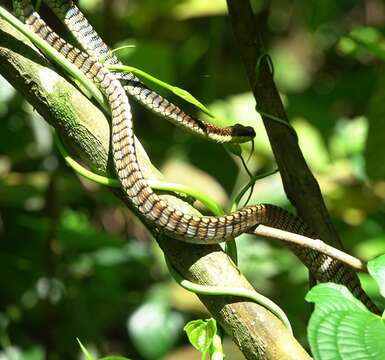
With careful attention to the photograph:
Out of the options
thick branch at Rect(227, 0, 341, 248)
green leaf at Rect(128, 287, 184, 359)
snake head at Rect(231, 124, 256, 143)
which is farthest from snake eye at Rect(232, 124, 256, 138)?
green leaf at Rect(128, 287, 184, 359)

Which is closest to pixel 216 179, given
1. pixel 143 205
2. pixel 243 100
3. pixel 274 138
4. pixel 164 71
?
pixel 243 100

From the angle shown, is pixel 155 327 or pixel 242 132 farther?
pixel 155 327

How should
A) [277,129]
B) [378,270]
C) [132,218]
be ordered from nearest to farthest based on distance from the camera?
[378,270] → [277,129] → [132,218]

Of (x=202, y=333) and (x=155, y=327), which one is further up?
(x=202, y=333)

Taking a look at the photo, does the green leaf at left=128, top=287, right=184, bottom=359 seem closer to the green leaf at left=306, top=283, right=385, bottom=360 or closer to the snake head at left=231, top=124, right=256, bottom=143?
the snake head at left=231, top=124, right=256, bottom=143

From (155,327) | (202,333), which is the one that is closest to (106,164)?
(202,333)

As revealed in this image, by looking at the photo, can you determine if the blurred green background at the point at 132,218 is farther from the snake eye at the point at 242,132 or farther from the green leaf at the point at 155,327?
the snake eye at the point at 242,132

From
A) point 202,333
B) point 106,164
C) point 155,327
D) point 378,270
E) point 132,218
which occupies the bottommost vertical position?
point 155,327

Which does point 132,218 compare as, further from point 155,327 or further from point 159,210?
point 159,210

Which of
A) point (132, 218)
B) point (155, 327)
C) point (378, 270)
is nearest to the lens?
point (378, 270)

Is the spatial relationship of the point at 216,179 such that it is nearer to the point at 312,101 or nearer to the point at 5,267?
the point at 312,101
